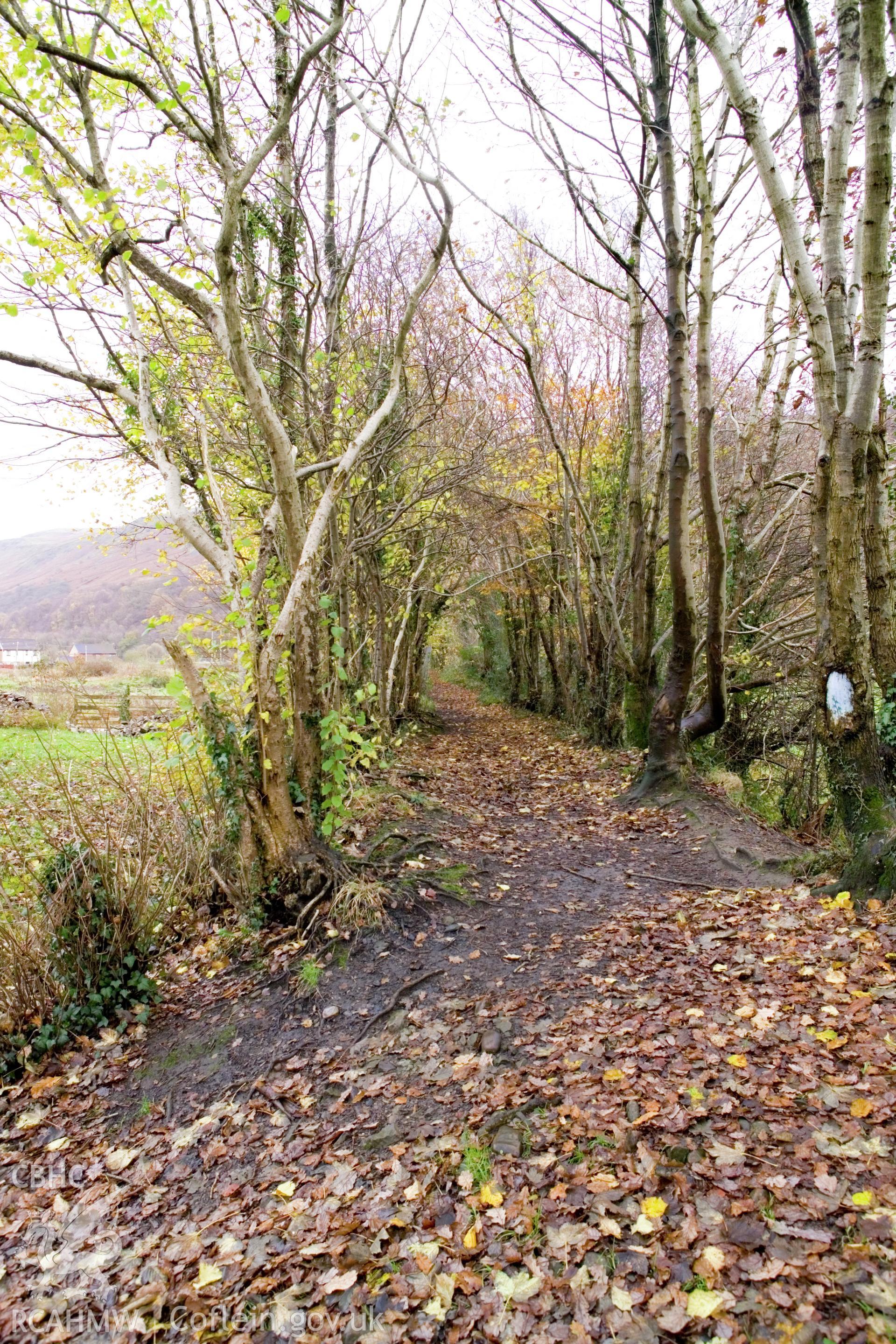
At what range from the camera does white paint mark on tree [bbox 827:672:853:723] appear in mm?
3898

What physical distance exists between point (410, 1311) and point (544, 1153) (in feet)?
2.33

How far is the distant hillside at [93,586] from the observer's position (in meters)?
6.36

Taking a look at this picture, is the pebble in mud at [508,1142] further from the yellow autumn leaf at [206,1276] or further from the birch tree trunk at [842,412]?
the birch tree trunk at [842,412]

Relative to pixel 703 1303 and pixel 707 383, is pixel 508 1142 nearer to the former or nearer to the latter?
pixel 703 1303

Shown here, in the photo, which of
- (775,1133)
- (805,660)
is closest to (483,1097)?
(775,1133)

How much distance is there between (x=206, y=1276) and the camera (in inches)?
91.9

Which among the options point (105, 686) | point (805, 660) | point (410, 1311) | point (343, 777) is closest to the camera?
point (410, 1311)

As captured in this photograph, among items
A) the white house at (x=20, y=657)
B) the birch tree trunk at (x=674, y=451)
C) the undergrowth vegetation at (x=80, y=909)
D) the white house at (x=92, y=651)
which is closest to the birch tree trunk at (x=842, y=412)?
the birch tree trunk at (x=674, y=451)

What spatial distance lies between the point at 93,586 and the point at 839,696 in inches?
1563

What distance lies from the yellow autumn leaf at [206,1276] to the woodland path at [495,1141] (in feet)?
0.05

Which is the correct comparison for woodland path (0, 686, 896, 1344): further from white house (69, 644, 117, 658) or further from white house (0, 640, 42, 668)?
white house (0, 640, 42, 668)

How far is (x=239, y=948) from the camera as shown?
15.1ft

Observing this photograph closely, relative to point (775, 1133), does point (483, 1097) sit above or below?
below

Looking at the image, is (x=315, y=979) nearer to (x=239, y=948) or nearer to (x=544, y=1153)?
(x=239, y=948)
